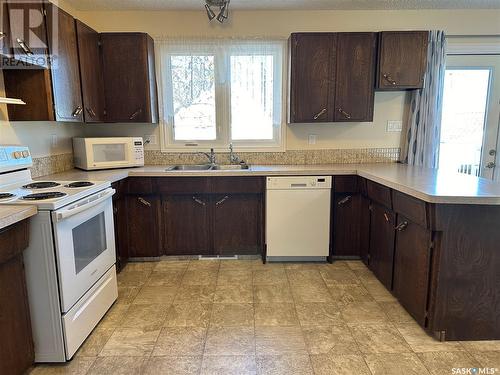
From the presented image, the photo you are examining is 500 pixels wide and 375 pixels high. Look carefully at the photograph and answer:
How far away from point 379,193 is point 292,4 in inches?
79.1

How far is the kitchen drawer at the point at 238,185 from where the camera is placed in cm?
302

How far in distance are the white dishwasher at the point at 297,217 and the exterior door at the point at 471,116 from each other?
1.62m

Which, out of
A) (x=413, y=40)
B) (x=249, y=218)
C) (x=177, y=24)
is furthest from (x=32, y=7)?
(x=413, y=40)

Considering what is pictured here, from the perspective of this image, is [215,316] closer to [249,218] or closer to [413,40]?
[249,218]

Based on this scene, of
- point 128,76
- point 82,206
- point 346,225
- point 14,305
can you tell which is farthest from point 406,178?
point 128,76

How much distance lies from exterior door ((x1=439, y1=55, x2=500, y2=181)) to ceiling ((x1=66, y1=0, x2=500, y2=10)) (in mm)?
499

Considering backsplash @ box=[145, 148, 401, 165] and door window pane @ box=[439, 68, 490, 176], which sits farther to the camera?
backsplash @ box=[145, 148, 401, 165]

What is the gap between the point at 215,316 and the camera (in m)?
2.25

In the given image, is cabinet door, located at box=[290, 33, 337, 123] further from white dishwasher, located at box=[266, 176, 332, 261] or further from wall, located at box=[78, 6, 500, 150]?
white dishwasher, located at box=[266, 176, 332, 261]

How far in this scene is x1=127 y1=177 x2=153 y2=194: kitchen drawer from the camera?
9.82 feet

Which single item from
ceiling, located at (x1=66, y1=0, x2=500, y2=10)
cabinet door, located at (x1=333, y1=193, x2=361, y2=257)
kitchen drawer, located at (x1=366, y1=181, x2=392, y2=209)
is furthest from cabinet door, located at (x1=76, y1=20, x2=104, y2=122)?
kitchen drawer, located at (x1=366, y1=181, x2=392, y2=209)

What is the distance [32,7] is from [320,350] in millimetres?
2847

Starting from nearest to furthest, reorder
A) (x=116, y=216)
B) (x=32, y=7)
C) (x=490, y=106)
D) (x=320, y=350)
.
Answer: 1. (x=320, y=350)
2. (x=32, y=7)
3. (x=116, y=216)
4. (x=490, y=106)

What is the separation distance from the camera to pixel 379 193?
2.59 m
